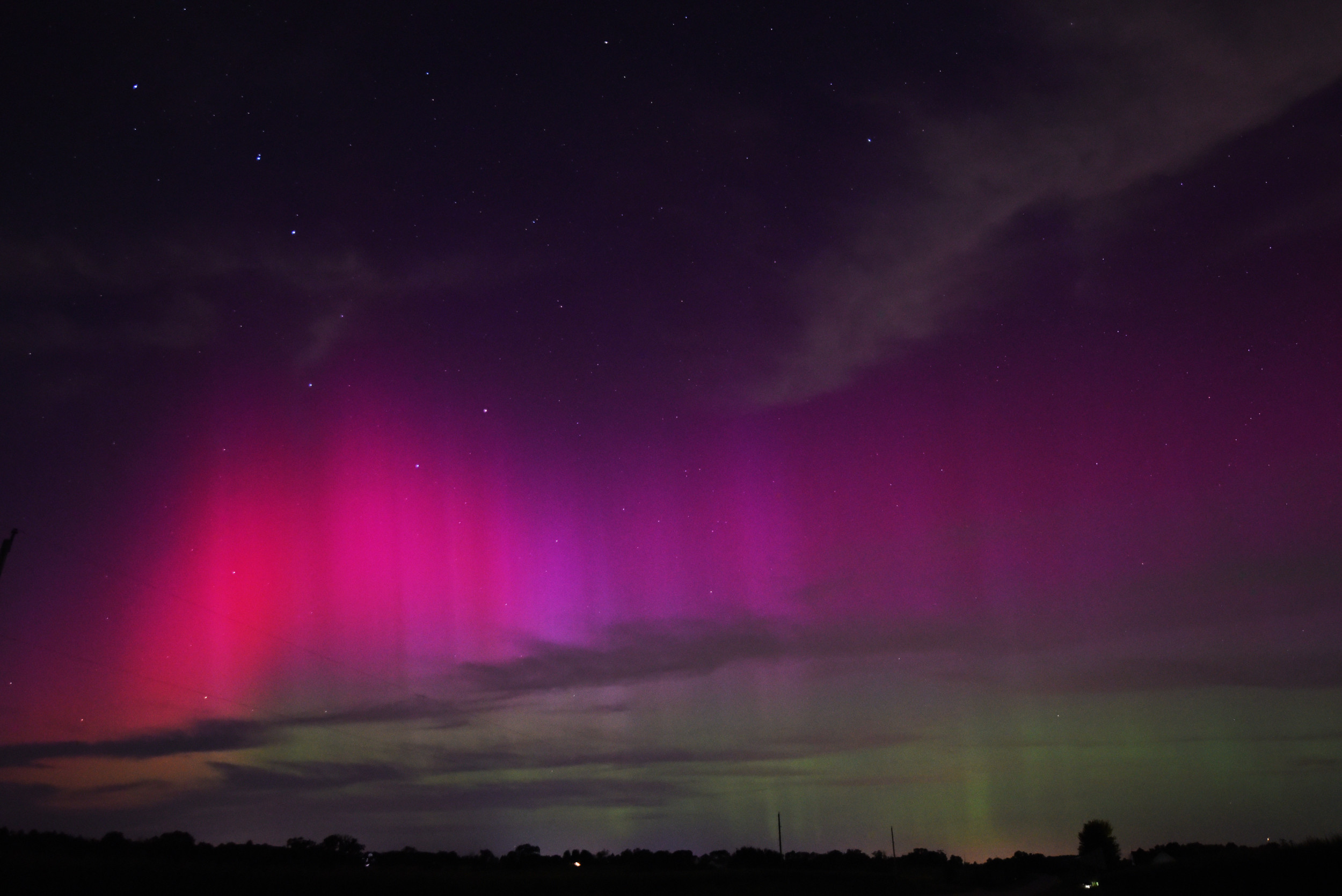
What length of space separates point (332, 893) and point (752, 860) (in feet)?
289

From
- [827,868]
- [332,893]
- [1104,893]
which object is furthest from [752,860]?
[332,893]

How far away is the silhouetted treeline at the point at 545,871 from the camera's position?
31359mm

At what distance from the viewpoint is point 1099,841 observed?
4970 inches

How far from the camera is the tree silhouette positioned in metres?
120

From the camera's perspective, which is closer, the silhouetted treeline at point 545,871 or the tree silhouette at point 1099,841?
the silhouetted treeline at point 545,871

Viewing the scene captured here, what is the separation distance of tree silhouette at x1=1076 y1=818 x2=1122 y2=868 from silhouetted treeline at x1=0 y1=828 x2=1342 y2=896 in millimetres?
3806

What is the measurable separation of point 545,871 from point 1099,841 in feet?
287

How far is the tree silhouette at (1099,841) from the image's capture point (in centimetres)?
12038

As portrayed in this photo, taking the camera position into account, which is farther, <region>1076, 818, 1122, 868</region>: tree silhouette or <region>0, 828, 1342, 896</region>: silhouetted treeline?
<region>1076, 818, 1122, 868</region>: tree silhouette

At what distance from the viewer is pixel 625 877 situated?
63.3 metres

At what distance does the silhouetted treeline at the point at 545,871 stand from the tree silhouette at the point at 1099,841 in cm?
381

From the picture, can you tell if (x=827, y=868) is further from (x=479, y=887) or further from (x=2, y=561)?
(x=2, y=561)

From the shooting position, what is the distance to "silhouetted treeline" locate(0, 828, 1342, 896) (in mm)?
31359

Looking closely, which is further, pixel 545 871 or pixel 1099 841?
pixel 1099 841
